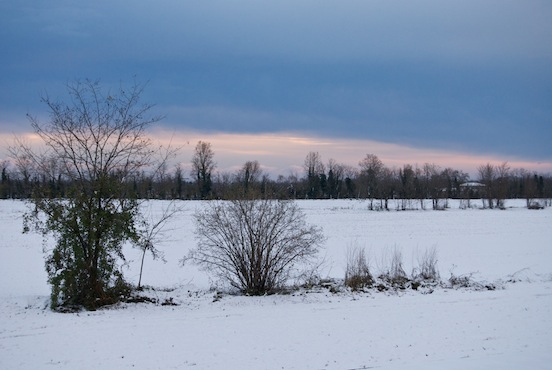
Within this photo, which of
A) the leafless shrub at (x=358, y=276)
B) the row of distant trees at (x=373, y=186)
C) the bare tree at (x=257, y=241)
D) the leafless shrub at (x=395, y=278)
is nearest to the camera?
the bare tree at (x=257, y=241)

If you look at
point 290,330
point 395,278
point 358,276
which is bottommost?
point 290,330

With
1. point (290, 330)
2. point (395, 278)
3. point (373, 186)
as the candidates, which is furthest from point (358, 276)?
point (373, 186)

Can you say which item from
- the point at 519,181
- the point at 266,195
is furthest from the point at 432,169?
the point at 266,195

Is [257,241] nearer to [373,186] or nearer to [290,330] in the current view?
[290,330]

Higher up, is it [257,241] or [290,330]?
[257,241]

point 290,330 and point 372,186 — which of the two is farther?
point 372,186

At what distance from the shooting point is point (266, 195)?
14.0 metres

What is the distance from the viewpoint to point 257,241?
13547 mm

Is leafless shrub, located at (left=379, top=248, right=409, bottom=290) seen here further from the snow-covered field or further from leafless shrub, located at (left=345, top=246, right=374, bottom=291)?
the snow-covered field

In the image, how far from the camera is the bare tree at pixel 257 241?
44.4 ft

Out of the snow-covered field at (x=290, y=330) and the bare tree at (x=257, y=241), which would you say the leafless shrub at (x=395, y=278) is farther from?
the bare tree at (x=257, y=241)

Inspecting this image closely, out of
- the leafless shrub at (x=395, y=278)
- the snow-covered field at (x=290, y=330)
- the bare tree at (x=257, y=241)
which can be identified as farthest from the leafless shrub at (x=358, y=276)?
the bare tree at (x=257, y=241)

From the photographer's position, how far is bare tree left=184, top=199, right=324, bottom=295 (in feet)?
44.4

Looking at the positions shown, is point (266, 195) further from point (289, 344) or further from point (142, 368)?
point (142, 368)
